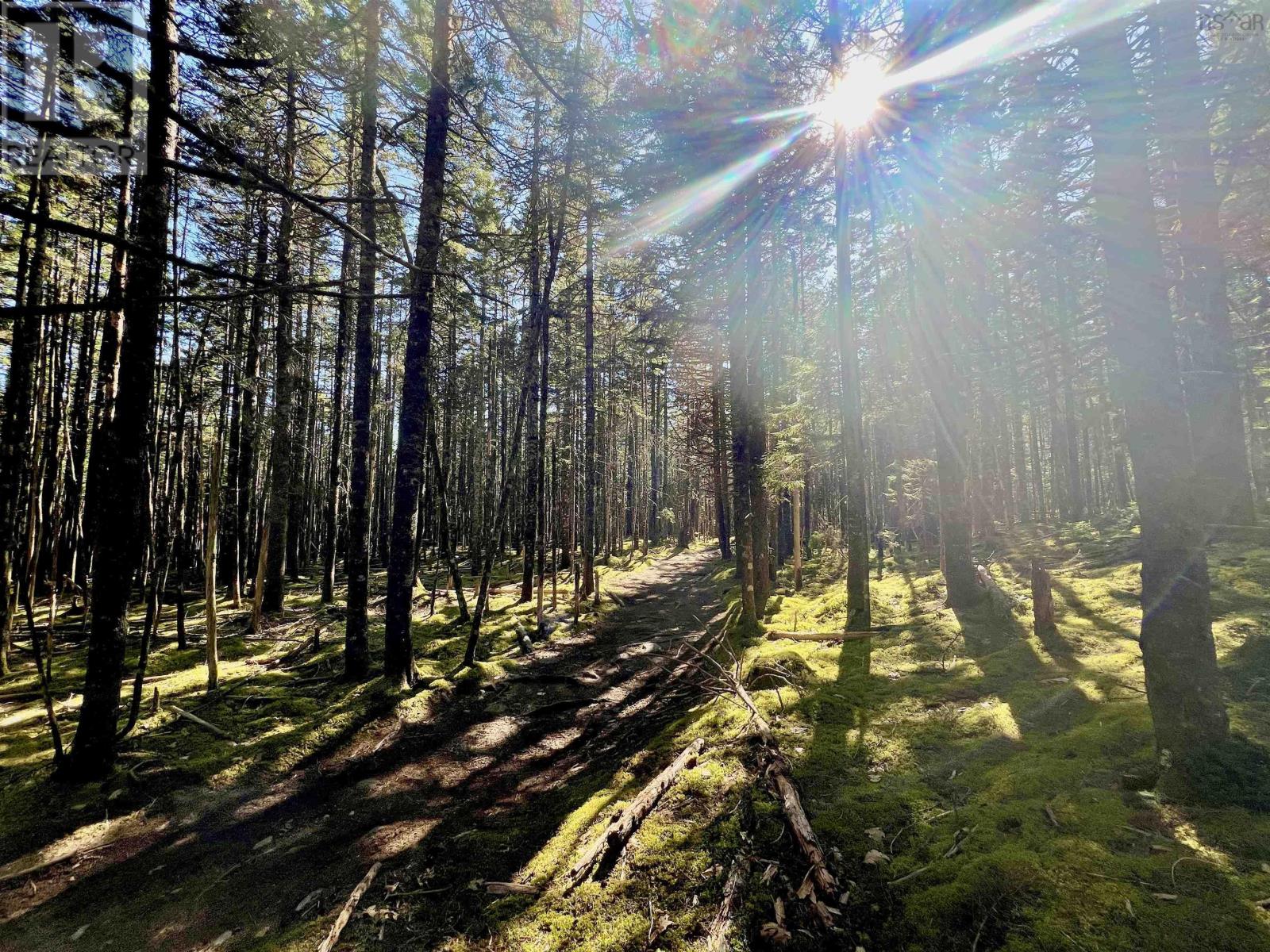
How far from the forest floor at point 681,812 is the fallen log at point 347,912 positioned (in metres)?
0.07

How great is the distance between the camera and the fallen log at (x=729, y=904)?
2876 millimetres

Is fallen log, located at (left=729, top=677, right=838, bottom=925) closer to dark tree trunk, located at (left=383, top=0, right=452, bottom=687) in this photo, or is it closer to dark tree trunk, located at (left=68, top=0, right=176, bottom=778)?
dark tree trunk, located at (left=383, top=0, right=452, bottom=687)

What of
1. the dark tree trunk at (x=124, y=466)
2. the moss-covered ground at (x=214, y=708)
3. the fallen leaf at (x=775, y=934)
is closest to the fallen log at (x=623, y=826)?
the fallen leaf at (x=775, y=934)

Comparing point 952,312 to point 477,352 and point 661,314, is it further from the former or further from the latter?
point 477,352

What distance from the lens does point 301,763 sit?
594cm

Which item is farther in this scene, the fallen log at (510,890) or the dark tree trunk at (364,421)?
the dark tree trunk at (364,421)

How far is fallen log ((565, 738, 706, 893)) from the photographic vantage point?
142 inches

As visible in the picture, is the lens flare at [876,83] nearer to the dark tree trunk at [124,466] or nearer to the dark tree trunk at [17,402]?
the dark tree trunk at [124,466]

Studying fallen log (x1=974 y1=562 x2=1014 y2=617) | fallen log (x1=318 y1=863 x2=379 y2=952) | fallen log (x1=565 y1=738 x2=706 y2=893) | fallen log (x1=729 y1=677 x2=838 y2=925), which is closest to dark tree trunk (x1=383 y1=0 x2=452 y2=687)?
fallen log (x1=318 y1=863 x2=379 y2=952)

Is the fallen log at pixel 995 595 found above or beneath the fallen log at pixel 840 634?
above

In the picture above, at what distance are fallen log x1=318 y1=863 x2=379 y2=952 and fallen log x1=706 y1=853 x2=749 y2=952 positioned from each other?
2412mm

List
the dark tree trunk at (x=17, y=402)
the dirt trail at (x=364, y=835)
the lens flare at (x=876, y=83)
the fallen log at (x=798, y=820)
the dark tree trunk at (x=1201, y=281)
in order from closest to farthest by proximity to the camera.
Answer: the fallen log at (x=798, y=820) → the dirt trail at (x=364, y=835) → the dark tree trunk at (x=1201, y=281) → the lens flare at (x=876, y=83) → the dark tree trunk at (x=17, y=402)

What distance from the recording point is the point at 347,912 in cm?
343

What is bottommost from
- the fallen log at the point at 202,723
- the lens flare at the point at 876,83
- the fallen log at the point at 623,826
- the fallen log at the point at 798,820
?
the fallen log at the point at 202,723
